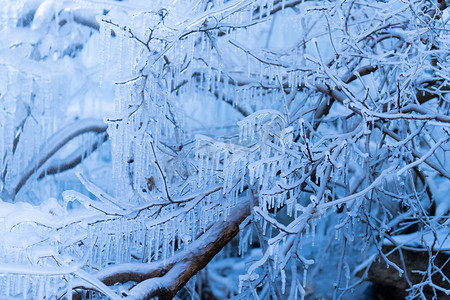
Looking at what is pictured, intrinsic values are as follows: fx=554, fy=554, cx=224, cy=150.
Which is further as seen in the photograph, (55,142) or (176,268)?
(55,142)

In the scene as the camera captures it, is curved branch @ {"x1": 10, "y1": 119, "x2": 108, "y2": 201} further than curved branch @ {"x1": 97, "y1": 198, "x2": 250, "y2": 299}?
Yes

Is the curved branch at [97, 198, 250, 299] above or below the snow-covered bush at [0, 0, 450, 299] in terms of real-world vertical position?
below

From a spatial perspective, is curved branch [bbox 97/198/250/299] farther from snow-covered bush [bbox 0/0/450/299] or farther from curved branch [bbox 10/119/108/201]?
curved branch [bbox 10/119/108/201]

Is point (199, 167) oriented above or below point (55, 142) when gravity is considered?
above

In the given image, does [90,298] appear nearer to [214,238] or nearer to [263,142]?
[214,238]

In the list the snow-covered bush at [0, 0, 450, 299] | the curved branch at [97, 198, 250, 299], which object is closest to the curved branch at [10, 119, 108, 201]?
the snow-covered bush at [0, 0, 450, 299]

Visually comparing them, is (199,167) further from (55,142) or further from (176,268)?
(55,142)

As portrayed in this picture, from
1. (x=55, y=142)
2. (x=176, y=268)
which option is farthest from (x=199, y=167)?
(x=55, y=142)

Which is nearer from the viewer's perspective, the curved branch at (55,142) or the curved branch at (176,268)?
the curved branch at (176,268)

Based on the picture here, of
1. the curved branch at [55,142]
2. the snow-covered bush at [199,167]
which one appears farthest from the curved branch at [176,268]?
the curved branch at [55,142]

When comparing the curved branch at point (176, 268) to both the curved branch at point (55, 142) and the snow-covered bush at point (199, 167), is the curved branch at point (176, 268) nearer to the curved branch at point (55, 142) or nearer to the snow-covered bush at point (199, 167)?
the snow-covered bush at point (199, 167)

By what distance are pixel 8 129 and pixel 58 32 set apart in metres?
1.18

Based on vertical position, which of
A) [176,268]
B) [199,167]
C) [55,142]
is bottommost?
[176,268]

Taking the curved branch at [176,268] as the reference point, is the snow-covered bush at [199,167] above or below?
above
